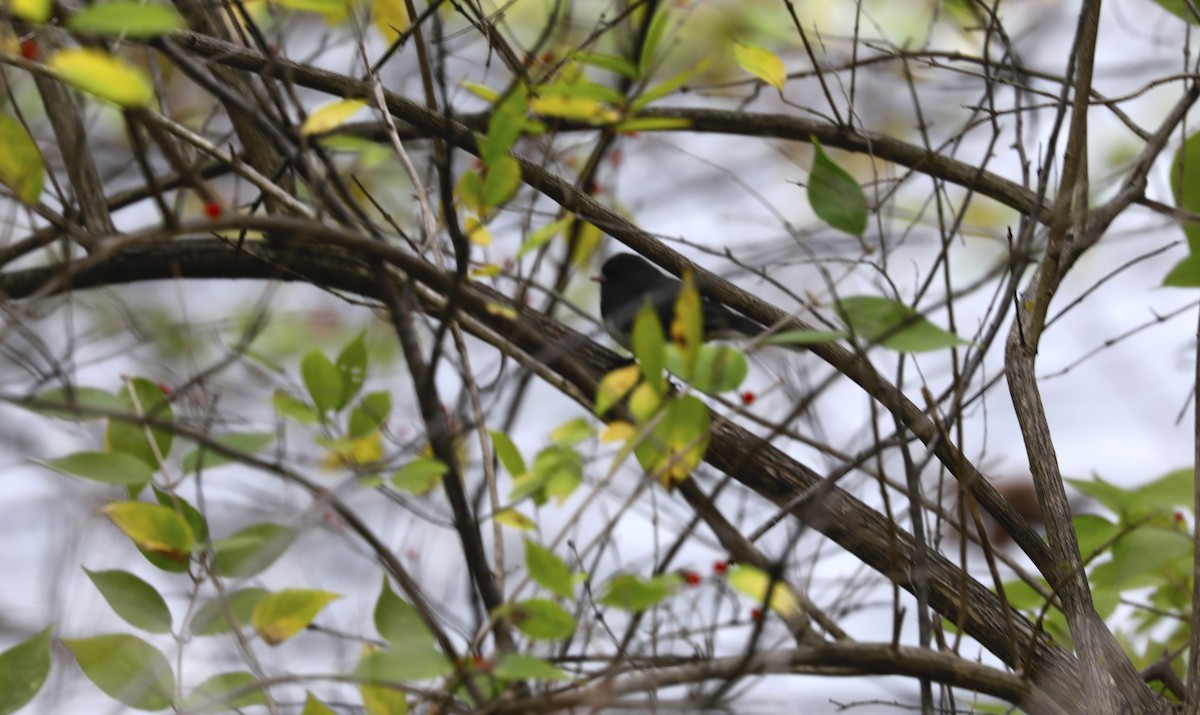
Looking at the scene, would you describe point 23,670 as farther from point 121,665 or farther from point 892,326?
point 892,326

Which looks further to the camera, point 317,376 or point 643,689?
point 317,376

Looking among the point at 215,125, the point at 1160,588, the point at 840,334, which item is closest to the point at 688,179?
the point at 215,125

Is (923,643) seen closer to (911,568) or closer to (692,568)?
(911,568)

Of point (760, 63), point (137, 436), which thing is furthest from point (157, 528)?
point (760, 63)

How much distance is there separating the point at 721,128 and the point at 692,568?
0.89 metres

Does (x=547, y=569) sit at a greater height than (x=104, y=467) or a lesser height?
lesser

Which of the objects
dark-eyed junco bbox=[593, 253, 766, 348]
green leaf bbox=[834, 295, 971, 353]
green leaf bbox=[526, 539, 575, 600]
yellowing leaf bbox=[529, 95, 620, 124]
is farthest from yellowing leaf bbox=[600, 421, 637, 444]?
dark-eyed junco bbox=[593, 253, 766, 348]

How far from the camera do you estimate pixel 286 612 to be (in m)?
1.06

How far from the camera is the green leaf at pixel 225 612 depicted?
1.09 m

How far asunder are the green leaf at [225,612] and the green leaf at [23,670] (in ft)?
0.61

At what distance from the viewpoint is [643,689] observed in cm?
96

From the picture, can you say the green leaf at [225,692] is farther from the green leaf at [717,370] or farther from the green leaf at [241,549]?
the green leaf at [717,370]

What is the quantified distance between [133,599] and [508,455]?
418mm

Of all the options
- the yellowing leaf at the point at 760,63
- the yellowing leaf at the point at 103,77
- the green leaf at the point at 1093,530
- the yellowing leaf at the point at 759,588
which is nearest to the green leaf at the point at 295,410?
the yellowing leaf at the point at 103,77
